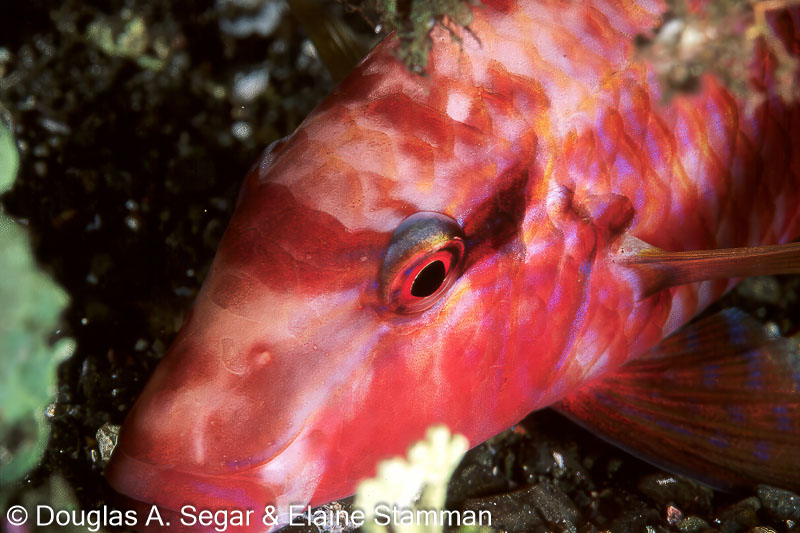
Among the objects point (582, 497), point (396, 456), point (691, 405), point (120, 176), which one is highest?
point (120, 176)

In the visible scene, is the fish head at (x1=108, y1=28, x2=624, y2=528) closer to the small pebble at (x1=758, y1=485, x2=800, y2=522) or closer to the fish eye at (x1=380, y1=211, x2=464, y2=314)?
the fish eye at (x1=380, y1=211, x2=464, y2=314)

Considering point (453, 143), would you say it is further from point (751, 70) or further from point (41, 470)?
point (41, 470)

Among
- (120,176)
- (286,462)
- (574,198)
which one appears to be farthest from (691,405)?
(120,176)

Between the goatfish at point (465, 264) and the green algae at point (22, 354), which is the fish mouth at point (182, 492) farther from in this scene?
the green algae at point (22, 354)

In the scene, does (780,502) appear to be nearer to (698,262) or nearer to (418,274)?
(698,262)

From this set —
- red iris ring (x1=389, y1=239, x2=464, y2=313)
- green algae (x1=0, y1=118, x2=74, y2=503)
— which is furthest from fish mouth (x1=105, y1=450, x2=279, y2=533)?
red iris ring (x1=389, y1=239, x2=464, y2=313)

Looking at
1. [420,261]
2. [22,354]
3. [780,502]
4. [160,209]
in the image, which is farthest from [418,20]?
[780,502]

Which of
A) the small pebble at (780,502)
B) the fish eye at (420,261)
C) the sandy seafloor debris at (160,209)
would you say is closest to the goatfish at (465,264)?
the fish eye at (420,261)
